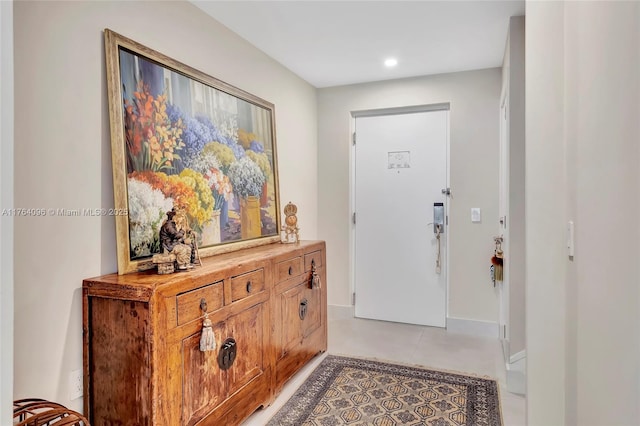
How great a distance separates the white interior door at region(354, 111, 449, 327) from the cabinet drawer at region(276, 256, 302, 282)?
1.47 m

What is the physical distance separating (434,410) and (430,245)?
1782mm

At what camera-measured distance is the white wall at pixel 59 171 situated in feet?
4.81

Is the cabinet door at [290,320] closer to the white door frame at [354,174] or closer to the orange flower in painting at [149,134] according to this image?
the orange flower in painting at [149,134]

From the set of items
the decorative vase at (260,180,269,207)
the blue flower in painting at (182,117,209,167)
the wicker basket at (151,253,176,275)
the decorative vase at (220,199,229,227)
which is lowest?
the wicker basket at (151,253,176,275)

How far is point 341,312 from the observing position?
4.11 m

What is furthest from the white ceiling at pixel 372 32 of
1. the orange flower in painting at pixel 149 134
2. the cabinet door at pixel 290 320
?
the cabinet door at pixel 290 320

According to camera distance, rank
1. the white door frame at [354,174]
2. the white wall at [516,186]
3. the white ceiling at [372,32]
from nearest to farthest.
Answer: the white ceiling at [372,32], the white wall at [516,186], the white door frame at [354,174]

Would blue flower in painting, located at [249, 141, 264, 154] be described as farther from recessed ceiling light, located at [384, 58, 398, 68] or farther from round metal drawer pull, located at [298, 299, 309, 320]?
recessed ceiling light, located at [384, 58, 398, 68]

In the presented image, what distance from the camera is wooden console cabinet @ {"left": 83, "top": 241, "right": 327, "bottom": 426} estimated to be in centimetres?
153

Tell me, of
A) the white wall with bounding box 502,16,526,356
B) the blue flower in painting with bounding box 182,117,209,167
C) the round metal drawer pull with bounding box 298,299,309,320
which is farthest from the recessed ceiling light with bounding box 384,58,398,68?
the round metal drawer pull with bounding box 298,299,309,320

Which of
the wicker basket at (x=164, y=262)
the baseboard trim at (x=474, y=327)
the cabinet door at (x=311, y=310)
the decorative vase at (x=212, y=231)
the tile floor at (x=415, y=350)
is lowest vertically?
the tile floor at (x=415, y=350)

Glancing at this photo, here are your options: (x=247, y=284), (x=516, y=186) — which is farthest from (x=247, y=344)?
(x=516, y=186)

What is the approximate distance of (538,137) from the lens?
5.02ft

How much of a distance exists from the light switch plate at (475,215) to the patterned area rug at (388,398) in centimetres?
145
